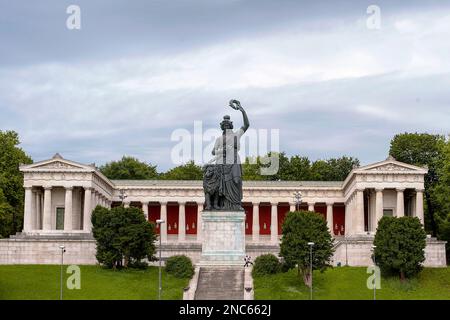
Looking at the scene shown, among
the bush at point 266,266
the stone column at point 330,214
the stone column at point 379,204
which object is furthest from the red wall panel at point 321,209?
the bush at point 266,266

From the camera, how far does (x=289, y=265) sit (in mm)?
78938

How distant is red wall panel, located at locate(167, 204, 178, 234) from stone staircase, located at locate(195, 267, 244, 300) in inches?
2418

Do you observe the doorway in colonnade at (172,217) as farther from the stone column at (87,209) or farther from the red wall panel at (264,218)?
the stone column at (87,209)

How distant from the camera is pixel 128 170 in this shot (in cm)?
14112

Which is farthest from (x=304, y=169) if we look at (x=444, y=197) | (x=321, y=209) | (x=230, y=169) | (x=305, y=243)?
(x=230, y=169)

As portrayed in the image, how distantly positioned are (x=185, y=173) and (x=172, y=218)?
19.6 meters

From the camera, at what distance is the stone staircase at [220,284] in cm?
5607

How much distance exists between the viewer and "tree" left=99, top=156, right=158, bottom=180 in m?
141

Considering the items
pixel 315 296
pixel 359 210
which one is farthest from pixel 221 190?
pixel 359 210

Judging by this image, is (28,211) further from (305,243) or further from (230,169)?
(230,169)

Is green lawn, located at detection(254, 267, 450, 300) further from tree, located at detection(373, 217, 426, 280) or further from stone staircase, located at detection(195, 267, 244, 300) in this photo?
stone staircase, located at detection(195, 267, 244, 300)

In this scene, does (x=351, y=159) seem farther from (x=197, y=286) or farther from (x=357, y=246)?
(x=197, y=286)
